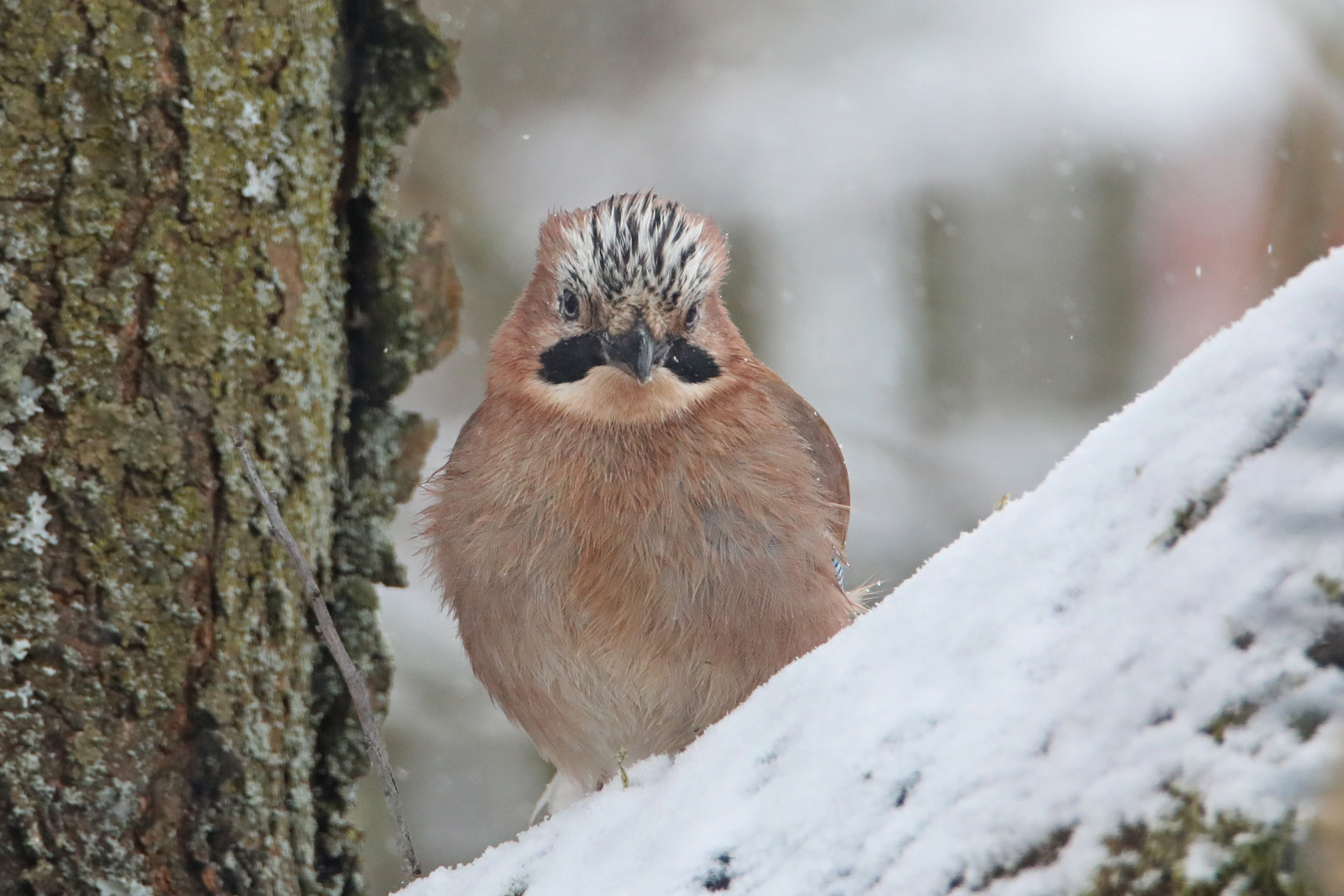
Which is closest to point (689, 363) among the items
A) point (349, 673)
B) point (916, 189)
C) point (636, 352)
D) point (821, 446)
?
point (636, 352)

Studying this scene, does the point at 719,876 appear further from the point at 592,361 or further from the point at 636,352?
the point at 592,361

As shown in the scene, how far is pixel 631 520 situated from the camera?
318cm

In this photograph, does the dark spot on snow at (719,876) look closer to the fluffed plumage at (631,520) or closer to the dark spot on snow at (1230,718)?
the dark spot on snow at (1230,718)

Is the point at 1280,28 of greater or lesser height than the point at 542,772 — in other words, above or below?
above

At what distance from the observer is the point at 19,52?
2.46 m

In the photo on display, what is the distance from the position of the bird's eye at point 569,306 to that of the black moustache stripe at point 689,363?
32 cm

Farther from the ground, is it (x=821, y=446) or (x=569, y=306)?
(x=569, y=306)

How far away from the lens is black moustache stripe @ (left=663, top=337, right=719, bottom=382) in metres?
3.58

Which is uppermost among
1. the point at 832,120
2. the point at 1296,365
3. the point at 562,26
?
the point at 562,26

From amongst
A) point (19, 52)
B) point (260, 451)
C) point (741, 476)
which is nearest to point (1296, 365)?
point (741, 476)

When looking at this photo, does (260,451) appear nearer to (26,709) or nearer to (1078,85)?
(26,709)

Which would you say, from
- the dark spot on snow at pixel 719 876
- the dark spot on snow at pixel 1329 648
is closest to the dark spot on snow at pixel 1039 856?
the dark spot on snow at pixel 1329 648

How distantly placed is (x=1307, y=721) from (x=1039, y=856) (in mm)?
326

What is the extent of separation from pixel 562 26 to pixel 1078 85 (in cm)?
283
